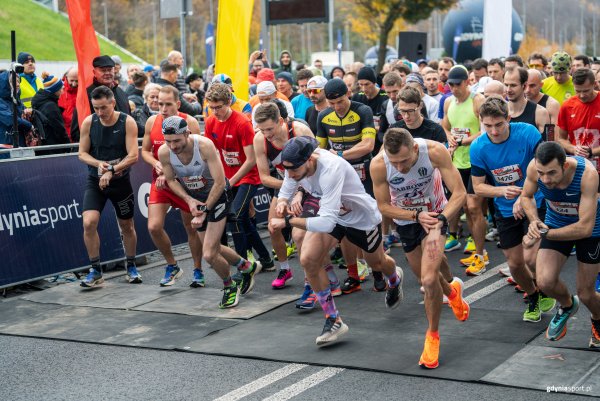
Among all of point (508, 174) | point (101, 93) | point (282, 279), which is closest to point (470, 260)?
point (282, 279)

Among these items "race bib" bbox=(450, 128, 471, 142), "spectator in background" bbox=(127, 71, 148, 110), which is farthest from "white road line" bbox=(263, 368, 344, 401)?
"spectator in background" bbox=(127, 71, 148, 110)

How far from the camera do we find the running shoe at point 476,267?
10055 millimetres

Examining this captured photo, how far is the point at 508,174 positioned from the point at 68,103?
7360 mm

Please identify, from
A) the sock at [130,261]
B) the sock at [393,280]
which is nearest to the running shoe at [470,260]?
the sock at [393,280]

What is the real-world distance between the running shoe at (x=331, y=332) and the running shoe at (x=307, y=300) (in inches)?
48.3

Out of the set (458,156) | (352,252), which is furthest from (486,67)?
(352,252)

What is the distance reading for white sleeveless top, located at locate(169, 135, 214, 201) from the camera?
9.27 metres

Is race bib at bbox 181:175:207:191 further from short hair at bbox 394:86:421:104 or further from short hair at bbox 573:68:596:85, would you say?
short hair at bbox 573:68:596:85

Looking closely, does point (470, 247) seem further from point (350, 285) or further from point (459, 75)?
point (350, 285)

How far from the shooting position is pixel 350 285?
9.51 meters

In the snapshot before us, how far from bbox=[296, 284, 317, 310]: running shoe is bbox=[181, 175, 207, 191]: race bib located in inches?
60.5

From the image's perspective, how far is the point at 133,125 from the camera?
10359 millimetres

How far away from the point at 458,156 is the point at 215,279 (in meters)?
3.29

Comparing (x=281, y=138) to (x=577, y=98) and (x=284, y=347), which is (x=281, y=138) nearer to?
(x=284, y=347)
